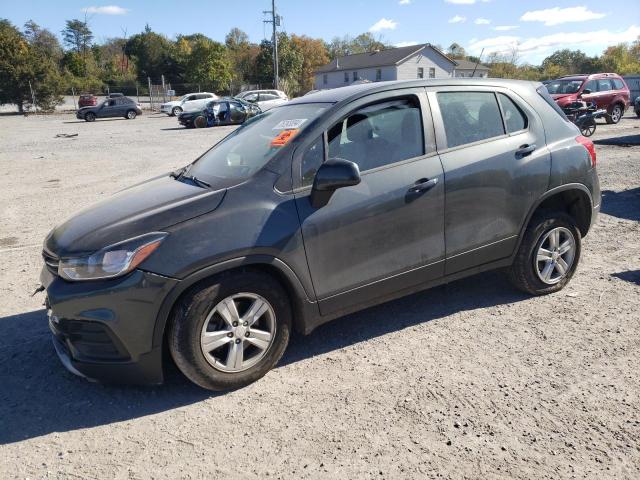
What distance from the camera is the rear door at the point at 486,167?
12.2 feet

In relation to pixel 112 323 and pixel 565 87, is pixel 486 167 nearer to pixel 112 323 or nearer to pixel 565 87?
pixel 112 323

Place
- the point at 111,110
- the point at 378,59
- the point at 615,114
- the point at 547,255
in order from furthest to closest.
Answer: the point at 378,59
the point at 111,110
the point at 615,114
the point at 547,255

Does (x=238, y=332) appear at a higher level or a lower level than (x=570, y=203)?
lower

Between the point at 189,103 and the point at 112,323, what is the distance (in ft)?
112

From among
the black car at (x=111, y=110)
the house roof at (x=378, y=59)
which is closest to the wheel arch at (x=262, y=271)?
the black car at (x=111, y=110)

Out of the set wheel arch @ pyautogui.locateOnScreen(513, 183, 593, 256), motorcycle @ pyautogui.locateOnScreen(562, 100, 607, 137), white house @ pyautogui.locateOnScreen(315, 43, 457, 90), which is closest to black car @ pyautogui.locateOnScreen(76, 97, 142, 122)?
motorcycle @ pyautogui.locateOnScreen(562, 100, 607, 137)

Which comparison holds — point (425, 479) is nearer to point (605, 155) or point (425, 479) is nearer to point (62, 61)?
point (605, 155)

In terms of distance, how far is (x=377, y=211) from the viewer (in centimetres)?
338

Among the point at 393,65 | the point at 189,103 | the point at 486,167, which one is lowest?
the point at 486,167

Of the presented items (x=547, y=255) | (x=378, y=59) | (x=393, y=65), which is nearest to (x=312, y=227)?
(x=547, y=255)

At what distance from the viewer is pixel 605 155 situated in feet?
39.1

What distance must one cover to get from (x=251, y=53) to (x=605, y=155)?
7381 centimetres

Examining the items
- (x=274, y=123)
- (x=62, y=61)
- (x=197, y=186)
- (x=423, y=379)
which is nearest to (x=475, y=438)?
(x=423, y=379)

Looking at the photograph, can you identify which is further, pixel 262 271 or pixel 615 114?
pixel 615 114
